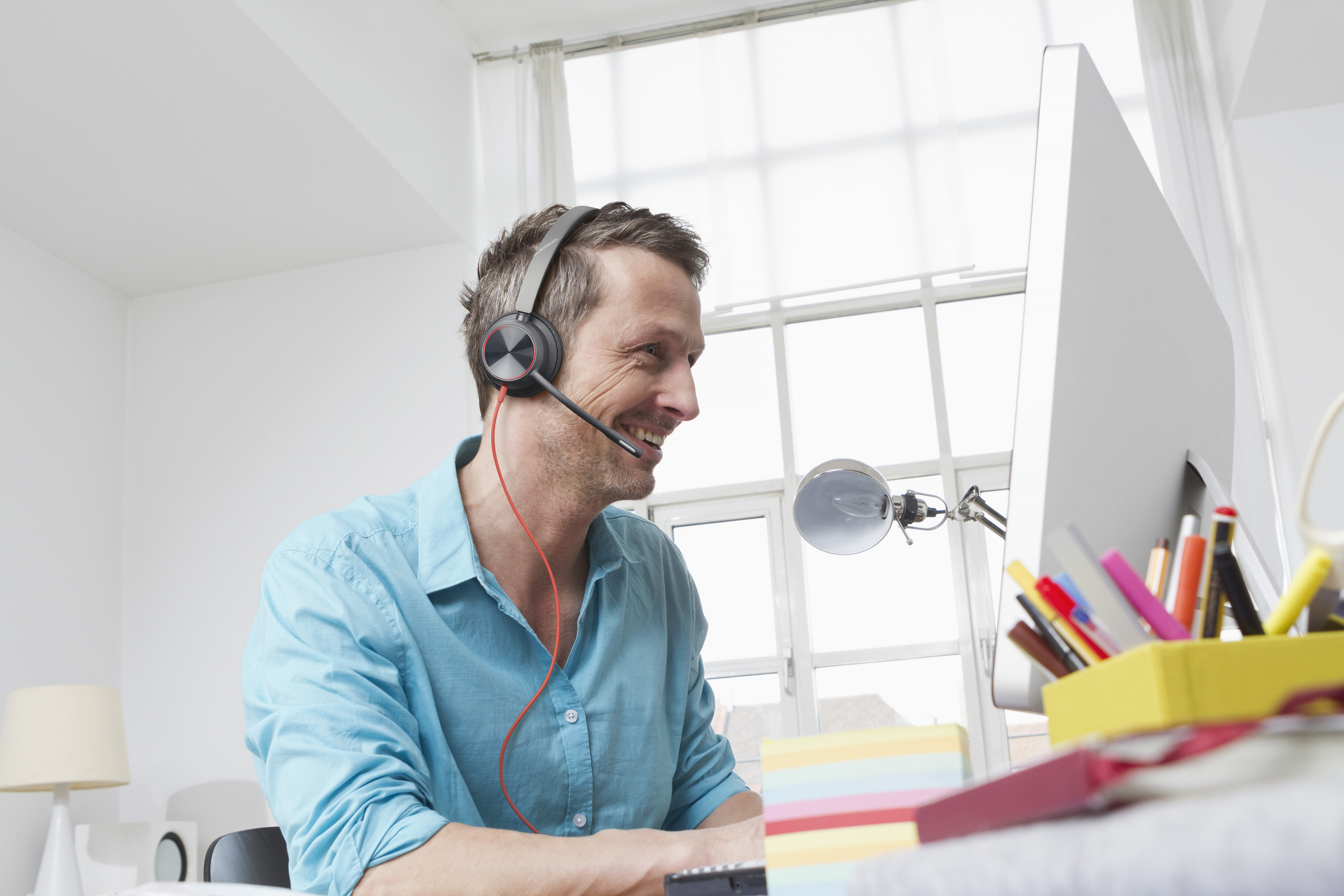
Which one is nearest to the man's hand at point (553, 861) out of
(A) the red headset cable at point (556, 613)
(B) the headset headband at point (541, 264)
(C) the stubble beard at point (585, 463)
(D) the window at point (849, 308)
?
(A) the red headset cable at point (556, 613)

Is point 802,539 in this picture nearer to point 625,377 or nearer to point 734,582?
point 734,582

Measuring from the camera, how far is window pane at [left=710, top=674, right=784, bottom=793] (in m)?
3.96

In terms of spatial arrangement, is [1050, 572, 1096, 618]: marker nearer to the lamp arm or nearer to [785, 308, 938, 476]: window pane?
the lamp arm

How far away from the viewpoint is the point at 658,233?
128 centimetres

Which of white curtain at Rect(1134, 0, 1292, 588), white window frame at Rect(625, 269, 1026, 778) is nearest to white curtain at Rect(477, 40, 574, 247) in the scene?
white window frame at Rect(625, 269, 1026, 778)

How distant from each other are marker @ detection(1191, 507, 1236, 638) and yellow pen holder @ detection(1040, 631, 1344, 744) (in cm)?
8

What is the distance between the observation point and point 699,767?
3.99 feet

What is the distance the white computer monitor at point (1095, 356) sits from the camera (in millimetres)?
506

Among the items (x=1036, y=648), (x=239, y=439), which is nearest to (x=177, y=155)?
(x=239, y=439)

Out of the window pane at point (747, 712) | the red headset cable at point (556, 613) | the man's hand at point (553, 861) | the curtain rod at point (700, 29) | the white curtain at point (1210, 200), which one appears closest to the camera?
the man's hand at point (553, 861)

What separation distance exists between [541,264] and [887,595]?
303 centimetres

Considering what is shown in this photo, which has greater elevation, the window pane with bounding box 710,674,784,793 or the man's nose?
the man's nose

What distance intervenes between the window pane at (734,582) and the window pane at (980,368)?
0.89 m

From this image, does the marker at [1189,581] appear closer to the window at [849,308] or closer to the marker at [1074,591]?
the marker at [1074,591]
